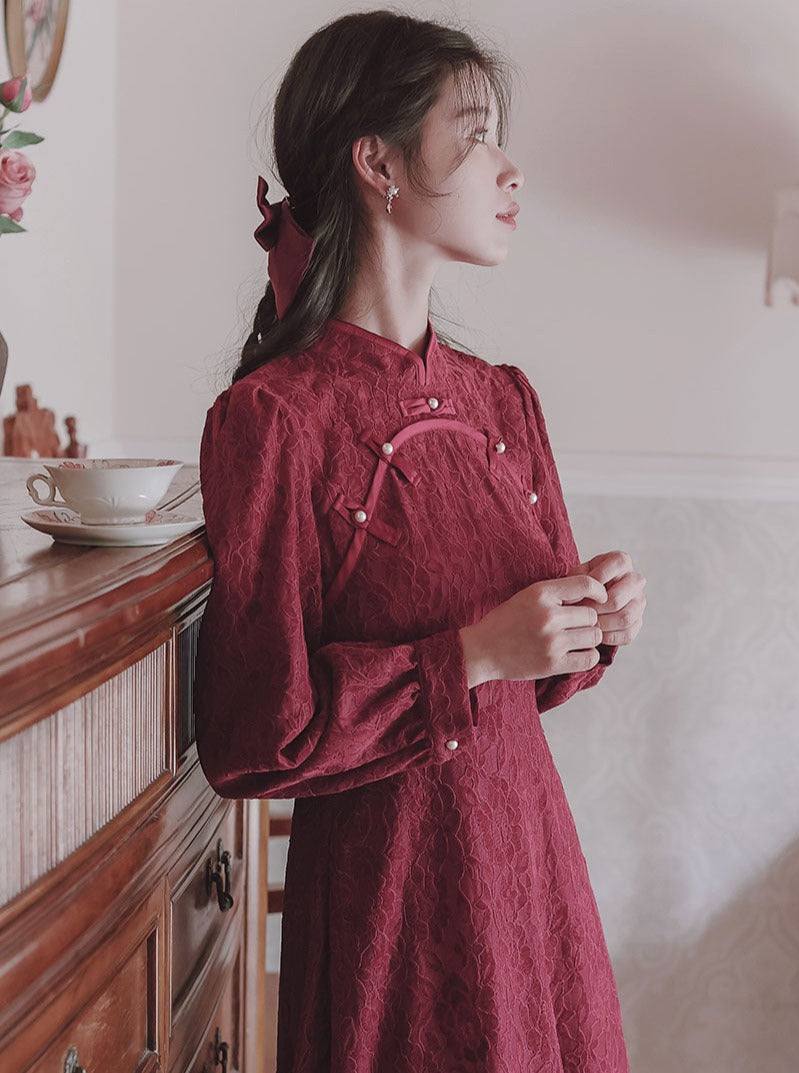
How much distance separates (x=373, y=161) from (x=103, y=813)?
746mm

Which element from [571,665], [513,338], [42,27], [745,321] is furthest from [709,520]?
[42,27]

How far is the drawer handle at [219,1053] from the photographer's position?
123 cm

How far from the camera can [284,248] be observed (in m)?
1.22

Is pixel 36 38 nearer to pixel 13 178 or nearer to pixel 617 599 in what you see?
pixel 13 178

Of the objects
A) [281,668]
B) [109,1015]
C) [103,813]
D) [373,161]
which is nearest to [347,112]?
[373,161]

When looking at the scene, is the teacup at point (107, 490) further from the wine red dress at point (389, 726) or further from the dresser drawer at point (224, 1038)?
the dresser drawer at point (224, 1038)

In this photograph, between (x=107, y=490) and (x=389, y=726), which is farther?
(x=389, y=726)

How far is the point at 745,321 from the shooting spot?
2.25m

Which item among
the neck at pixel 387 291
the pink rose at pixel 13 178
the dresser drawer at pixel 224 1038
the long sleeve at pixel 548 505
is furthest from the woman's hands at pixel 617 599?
the pink rose at pixel 13 178

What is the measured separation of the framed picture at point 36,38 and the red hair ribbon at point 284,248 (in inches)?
32.0

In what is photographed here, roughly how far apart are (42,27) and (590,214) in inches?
42.3

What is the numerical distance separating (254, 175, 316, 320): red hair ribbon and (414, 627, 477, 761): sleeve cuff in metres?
0.44

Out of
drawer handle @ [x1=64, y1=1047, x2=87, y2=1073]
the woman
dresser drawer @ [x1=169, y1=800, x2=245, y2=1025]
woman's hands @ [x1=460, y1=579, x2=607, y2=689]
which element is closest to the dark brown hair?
the woman

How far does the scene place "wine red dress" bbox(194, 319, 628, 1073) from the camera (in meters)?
1.01
